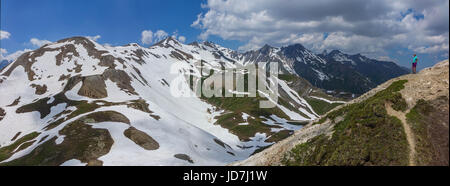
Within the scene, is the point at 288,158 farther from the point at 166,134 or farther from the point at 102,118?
the point at 102,118

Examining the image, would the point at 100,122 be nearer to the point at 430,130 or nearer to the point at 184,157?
the point at 184,157

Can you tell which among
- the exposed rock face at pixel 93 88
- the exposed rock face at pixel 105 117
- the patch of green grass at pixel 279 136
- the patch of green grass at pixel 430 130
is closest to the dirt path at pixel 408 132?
the patch of green grass at pixel 430 130

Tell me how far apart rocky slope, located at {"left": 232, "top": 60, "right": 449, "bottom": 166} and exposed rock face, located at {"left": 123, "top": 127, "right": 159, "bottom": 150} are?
46583 mm

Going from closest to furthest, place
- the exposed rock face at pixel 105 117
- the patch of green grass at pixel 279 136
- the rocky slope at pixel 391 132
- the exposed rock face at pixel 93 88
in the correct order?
the rocky slope at pixel 391 132 → the exposed rock face at pixel 105 117 → the exposed rock face at pixel 93 88 → the patch of green grass at pixel 279 136

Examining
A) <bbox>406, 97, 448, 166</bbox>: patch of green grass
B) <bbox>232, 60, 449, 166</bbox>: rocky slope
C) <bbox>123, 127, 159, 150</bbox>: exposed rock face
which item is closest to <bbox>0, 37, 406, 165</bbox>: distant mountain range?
<bbox>123, 127, 159, 150</bbox>: exposed rock face

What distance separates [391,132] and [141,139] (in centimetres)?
6172

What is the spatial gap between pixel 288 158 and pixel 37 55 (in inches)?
Answer: 8985

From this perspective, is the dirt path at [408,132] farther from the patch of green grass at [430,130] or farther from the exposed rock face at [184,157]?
the exposed rock face at [184,157]

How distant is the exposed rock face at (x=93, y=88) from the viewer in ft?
376

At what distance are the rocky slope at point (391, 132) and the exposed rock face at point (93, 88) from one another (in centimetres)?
11019

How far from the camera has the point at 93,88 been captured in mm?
117688

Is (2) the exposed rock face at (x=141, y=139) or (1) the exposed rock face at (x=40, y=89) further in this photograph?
(1) the exposed rock face at (x=40, y=89)

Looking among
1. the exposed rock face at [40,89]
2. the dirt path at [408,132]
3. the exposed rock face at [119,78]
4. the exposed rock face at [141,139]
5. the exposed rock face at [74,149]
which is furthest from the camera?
the exposed rock face at [40,89]

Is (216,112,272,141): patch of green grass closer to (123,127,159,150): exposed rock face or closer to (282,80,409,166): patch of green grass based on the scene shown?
(123,127,159,150): exposed rock face
